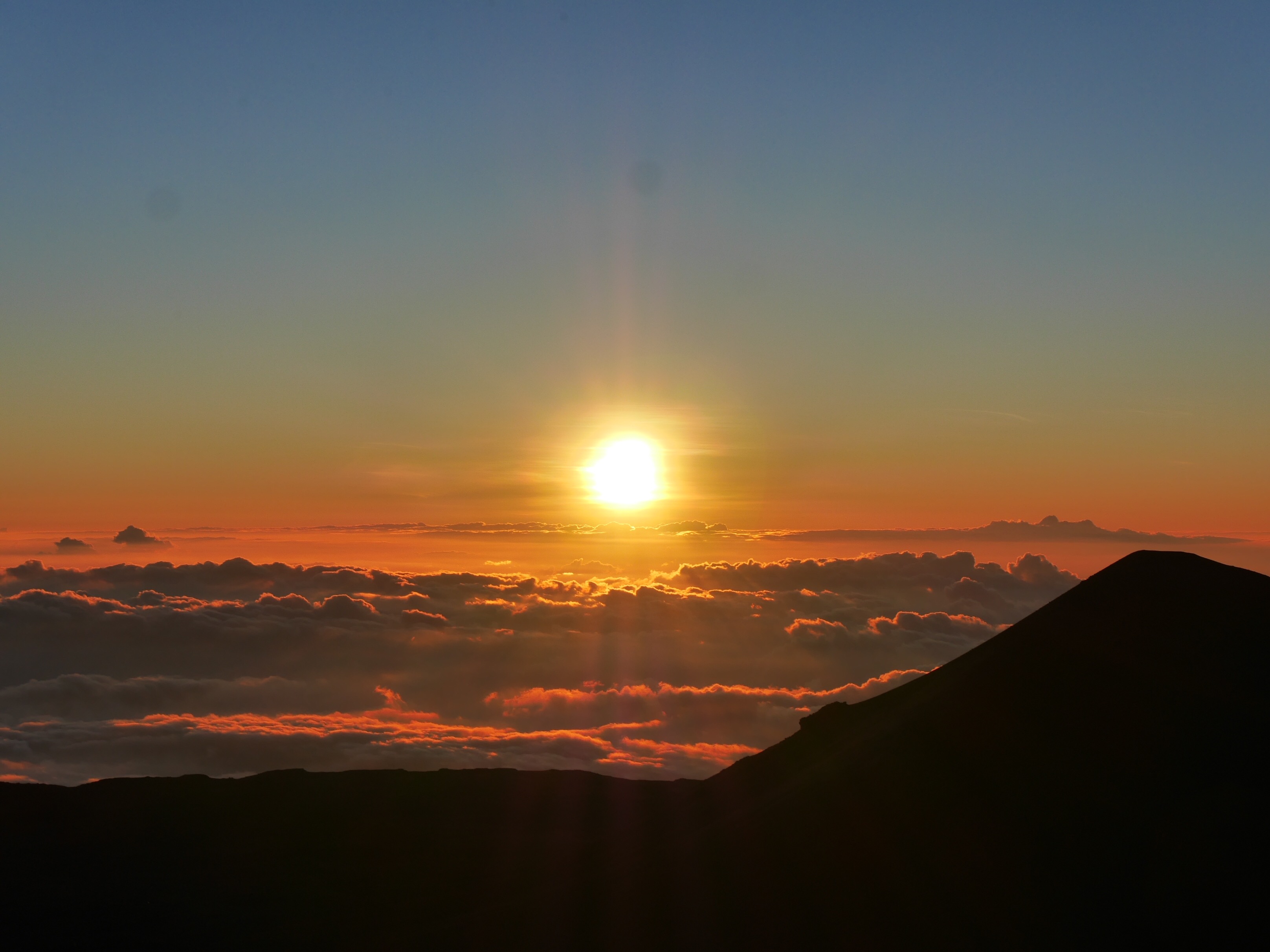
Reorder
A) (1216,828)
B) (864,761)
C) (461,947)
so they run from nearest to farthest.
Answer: (1216,828)
(461,947)
(864,761)

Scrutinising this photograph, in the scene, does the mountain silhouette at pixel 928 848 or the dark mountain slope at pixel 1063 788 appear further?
the mountain silhouette at pixel 928 848

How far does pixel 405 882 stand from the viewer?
49.3 m

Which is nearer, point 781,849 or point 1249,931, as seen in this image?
point 1249,931

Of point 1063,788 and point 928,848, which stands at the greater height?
point 1063,788

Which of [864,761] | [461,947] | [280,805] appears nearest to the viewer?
[461,947]

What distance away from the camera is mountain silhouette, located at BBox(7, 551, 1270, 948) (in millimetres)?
23875

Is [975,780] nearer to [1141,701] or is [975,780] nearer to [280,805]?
[1141,701]

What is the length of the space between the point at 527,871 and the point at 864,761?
2152 centimetres

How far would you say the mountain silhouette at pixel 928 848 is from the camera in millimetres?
23875

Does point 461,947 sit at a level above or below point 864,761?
below

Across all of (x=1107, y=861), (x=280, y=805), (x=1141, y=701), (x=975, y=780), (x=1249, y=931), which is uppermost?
(x=280, y=805)

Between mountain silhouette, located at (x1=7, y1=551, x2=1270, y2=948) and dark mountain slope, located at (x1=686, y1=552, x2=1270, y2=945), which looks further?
mountain silhouette, located at (x1=7, y1=551, x2=1270, y2=948)

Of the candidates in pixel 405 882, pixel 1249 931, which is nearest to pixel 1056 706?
pixel 1249 931

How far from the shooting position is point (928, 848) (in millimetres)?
27016
